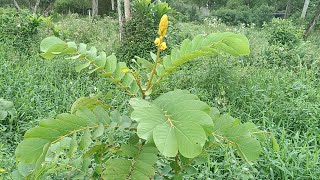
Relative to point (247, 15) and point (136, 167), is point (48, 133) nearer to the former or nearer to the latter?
point (136, 167)

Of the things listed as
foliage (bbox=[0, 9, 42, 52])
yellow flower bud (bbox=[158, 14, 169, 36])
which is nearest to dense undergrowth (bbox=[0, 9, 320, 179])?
foliage (bbox=[0, 9, 42, 52])

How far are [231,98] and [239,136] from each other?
272 cm

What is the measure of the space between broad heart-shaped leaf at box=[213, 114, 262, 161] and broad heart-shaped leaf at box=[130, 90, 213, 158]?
0.21 metres

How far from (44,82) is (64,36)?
3282 millimetres

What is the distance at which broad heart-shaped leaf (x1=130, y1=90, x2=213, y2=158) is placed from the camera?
101 centimetres

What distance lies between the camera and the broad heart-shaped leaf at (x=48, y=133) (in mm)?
1203

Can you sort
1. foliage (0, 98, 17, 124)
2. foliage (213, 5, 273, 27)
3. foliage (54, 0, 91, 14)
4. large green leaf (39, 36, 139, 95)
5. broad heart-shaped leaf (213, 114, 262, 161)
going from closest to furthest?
broad heart-shaped leaf (213, 114, 262, 161) < large green leaf (39, 36, 139, 95) < foliage (0, 98, 17, 124) < foliage (54, 0, 91, 14) < foliage (213, 5, 273, 27)

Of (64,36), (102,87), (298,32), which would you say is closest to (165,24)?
(102,87)

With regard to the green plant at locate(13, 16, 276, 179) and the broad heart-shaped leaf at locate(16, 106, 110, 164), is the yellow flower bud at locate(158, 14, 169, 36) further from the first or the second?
the broad heart-shaped leaf at locate(16, 106, 110, 164)

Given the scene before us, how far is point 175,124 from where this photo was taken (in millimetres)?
1091

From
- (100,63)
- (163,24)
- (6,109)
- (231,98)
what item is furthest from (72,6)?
(163,24)

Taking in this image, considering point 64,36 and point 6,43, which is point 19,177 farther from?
point 64,36

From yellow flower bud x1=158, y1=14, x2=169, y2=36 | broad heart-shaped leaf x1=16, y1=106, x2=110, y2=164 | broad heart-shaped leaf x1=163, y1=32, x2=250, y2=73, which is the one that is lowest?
broad heart-shaped leaf x1=16, y1=106, x2=110, y2=164

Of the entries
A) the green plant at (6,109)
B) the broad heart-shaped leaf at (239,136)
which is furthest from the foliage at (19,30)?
the broad heart-shaped leaf at (239,136)
